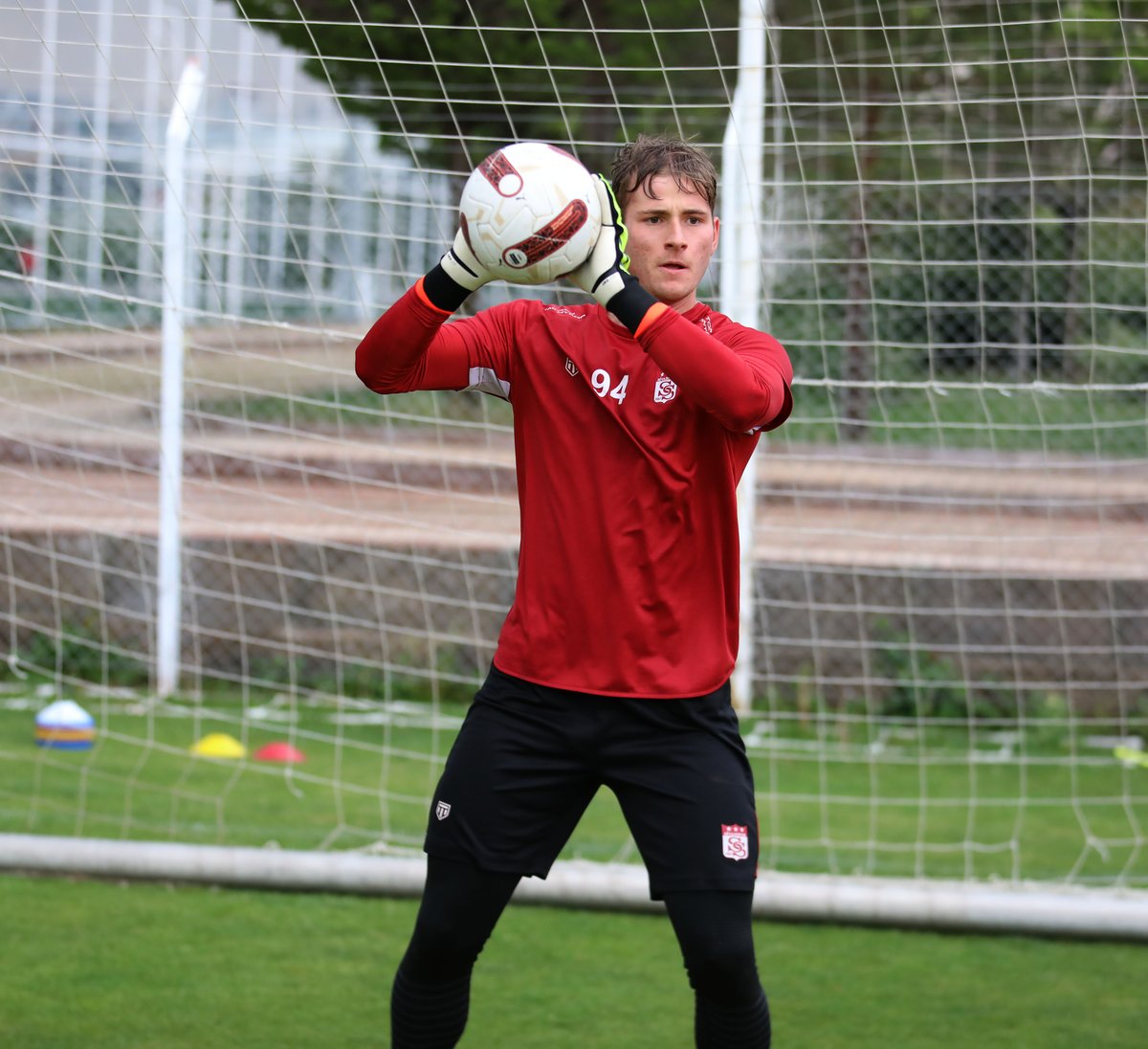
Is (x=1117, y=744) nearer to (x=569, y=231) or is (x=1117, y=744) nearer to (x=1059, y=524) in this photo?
(x=1059, y=524)

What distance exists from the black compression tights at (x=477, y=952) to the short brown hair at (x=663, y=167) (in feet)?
3.73

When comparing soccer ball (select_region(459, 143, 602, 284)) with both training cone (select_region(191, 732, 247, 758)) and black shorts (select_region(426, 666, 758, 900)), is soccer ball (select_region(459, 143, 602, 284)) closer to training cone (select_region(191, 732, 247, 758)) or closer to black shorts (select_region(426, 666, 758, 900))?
black shorts (select_region(426, 666, 758, 900))

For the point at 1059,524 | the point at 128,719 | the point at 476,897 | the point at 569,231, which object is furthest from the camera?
the point at 1059,524

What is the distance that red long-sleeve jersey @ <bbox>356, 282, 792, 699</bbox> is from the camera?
7.80ft

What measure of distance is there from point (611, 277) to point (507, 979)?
220 centimetres

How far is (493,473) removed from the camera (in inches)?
260

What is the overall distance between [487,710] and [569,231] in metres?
0.82

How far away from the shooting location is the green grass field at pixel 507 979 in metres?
3.37

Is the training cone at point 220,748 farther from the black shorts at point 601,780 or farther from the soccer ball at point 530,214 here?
the soccer ball at point 530,214

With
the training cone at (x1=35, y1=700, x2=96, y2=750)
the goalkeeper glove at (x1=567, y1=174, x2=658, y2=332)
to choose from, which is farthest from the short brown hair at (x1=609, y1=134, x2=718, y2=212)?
the training cone at (x1=35, y1=700, x2=96, y2=750)

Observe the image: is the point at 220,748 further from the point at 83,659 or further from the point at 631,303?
the point at 631,303

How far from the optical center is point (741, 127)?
564cm

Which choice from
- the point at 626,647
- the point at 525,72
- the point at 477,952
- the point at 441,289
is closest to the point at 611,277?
the point at 441,289

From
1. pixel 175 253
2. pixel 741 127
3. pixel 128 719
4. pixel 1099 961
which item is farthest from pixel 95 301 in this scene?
pixel 1099 961
